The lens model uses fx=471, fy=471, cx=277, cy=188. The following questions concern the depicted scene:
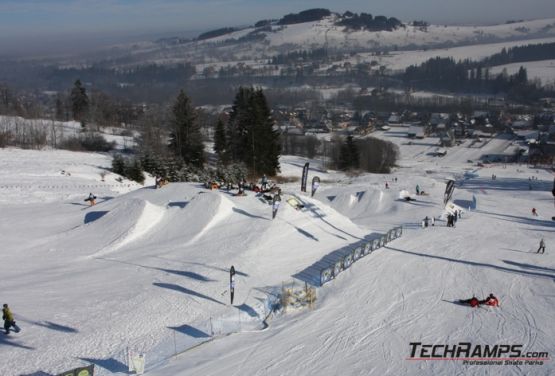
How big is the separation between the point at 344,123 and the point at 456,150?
38662 mm

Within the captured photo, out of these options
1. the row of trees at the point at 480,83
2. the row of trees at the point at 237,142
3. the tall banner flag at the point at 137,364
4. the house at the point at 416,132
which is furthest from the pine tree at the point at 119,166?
the row of trees at the point at 480,83

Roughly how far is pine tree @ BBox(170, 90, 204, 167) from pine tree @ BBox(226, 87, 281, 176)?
14.1 ft

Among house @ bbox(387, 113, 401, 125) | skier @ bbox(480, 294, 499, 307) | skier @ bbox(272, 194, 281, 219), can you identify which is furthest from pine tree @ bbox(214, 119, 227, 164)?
house @ bbox(387, 113, 401, 125)

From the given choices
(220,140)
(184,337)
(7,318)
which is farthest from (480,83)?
(7,318)

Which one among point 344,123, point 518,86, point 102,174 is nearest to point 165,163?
point 102,174

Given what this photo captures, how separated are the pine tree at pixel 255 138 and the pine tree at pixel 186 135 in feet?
14.1

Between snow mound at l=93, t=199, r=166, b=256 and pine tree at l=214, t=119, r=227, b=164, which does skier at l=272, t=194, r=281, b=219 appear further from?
pine tree at l=214, t=119, r=227, b=164

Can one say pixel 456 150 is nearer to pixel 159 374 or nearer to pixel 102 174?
pixel 102 174

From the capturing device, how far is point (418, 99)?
534 ft

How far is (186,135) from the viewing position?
169ft

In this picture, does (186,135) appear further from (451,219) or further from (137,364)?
(137,364)

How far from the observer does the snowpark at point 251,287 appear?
15328 mm

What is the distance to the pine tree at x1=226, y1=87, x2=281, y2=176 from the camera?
51438mm

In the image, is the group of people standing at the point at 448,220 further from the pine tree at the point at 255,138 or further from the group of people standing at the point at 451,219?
the pine tree at the point at 255,138
